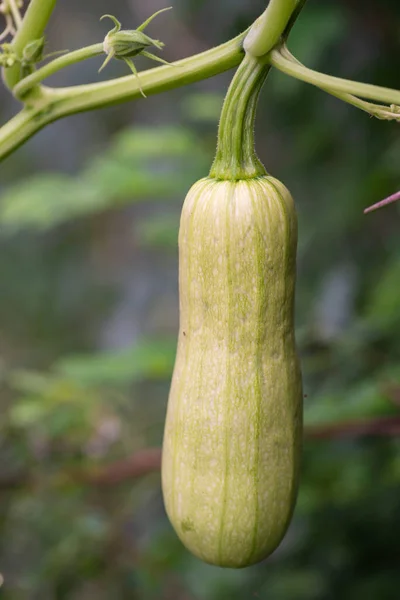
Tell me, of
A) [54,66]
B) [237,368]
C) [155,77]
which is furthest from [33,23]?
[237,368]

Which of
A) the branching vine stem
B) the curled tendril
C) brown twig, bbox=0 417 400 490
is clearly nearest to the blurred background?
brown twig, bbox=0 417 400 490

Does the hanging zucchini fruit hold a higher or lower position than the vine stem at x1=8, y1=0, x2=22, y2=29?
lower

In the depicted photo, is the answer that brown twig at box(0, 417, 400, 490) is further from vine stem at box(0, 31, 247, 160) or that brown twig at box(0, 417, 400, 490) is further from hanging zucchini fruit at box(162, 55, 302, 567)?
vine stem at box(0, 31, 247, 160)

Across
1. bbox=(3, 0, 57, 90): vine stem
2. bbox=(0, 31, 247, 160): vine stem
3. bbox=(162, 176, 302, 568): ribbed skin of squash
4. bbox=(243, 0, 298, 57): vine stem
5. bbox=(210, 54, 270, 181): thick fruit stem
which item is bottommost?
bbox=(162, 176, 302, 568): ribbed skin of squash

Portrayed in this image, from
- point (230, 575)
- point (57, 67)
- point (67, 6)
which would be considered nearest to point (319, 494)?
point (230, 575)

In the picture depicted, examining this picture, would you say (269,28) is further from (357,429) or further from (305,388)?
(305,388)

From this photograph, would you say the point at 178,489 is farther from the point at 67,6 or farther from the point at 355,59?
the point at 67,6

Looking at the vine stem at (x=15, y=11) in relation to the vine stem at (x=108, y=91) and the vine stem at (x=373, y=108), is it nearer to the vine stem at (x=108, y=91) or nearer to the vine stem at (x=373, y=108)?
the vine stem at (x=108, y=91)
